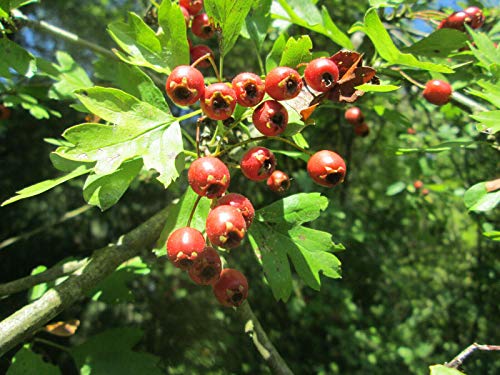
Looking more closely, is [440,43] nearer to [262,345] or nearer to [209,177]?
[209,177]

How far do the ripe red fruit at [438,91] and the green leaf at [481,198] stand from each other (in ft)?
1.08

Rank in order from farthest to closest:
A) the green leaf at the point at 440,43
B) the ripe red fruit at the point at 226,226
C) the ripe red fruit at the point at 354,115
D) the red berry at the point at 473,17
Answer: the ripe red fruit at the point at 354,115
the red berry at the point at 473,17
the green leaf at the point at 440,43
the ripe red fruit at the point at 226,226

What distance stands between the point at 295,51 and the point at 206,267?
0.61 meters

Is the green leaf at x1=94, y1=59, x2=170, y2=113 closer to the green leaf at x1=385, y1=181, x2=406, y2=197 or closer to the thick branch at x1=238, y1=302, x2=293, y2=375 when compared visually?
the thick branch at x1=238, y1=302, x2=293, y2=375

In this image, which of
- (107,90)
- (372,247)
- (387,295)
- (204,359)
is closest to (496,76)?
(107,90)

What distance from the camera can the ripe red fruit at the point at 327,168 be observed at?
46.3 inches

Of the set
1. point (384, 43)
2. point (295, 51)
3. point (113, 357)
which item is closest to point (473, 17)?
point (384, 43)

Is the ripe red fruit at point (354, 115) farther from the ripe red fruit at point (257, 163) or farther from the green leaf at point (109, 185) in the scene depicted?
the green leaf at point (109, 185)

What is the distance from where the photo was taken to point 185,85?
1060 mm

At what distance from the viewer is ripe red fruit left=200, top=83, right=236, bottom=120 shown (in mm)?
1052

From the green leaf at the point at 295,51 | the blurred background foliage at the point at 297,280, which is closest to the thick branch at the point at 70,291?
the green leaf at the point at 295,51

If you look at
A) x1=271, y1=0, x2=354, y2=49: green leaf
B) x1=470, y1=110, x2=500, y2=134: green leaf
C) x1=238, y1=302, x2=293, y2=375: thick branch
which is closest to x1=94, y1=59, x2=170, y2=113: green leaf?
x1=271, y1=0, x2=354, y2=49: green leaf

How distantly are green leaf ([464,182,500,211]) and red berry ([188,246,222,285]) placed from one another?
86cm

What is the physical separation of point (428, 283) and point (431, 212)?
2.30 m
